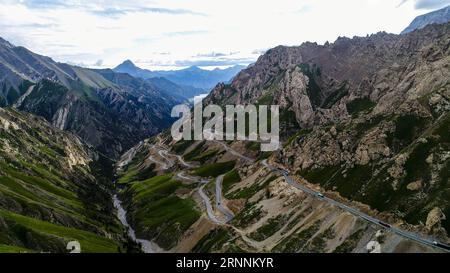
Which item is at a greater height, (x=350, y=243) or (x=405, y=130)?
(x=405, y=130)

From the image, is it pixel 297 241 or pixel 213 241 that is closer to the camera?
pixel 297 241

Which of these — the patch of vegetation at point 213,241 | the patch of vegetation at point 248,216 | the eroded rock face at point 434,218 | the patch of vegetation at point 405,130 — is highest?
the patch of vegetation at point 405,130

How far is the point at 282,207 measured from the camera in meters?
181

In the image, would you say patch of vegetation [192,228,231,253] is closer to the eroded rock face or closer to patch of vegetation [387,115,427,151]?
the eroded rock face

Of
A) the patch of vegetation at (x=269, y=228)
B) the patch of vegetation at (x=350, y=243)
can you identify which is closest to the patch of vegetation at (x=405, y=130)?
the patch of vegetation at (x=269, y=228)

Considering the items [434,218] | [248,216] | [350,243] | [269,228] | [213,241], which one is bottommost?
[213,241]

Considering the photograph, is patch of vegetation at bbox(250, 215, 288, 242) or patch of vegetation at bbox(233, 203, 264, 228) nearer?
patch of vegetation at bbox(250, 215, 288, 242)

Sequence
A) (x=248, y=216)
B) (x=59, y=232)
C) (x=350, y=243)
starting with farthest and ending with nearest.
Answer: (x=248, y=216) < (x=59, y=232) < (x=350, y=243)

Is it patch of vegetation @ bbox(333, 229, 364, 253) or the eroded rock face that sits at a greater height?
the eroded rock face

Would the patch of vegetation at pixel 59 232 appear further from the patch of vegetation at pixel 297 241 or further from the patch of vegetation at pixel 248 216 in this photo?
the patch of vegetation at pixel 297 241

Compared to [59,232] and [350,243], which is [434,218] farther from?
[59,232]

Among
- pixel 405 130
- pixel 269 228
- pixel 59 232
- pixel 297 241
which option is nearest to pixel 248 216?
pixel 269 228

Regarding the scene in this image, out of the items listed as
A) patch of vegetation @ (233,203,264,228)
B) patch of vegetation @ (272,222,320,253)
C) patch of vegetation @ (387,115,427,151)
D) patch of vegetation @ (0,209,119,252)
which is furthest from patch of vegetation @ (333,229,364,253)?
patch of vegetation @ (0,209,119,252)
